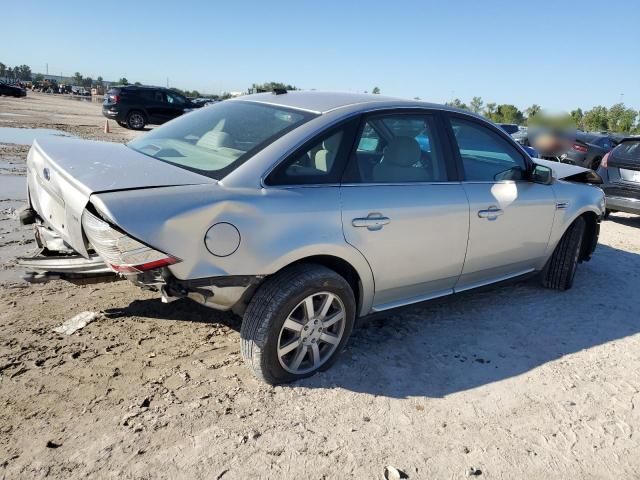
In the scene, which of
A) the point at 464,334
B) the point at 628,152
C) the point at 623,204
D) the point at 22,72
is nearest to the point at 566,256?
the point at 464,334

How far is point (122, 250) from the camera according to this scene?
7.92ft

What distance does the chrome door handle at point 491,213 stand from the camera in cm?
370

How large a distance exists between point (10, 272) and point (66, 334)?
135cm

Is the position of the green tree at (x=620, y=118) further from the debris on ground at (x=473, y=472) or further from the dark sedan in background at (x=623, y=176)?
the debris on ground at (x=473, y=472)

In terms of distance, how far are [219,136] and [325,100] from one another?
0.75m

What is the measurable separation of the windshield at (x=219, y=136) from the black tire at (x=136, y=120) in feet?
58.0

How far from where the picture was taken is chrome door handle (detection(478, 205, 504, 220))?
3697mm

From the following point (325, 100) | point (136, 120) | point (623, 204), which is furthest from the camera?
point (136, 120)

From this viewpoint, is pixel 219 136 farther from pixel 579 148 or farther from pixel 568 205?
pixel 579 148

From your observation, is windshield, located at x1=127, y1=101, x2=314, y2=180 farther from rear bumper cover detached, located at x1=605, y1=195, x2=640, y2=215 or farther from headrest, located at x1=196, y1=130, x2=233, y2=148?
rear bumper cover detached, located at x1=605, y1=195, x2=640, y2=215

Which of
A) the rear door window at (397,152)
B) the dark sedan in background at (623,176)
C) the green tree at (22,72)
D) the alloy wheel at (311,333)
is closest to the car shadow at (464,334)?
the alloy wheel at (311,333)

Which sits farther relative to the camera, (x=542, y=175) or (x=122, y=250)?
(x=542, y=175)

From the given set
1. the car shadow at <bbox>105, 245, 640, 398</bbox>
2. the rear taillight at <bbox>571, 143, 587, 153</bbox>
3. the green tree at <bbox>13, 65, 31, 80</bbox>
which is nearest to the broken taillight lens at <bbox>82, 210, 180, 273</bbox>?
the car shadow at <bbox>105, 245, 640, 398</bbox>

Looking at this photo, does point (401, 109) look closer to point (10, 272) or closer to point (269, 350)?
point (269, 350)
